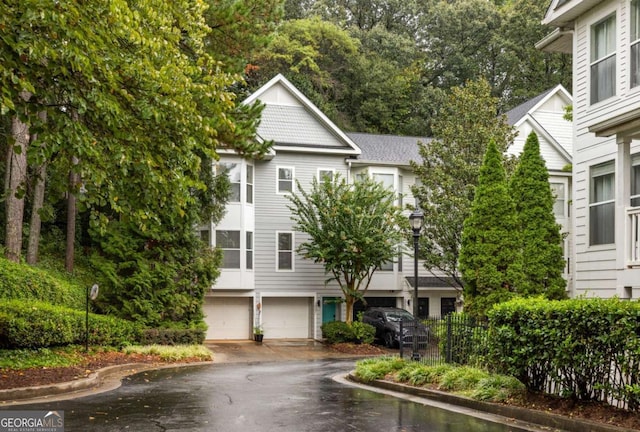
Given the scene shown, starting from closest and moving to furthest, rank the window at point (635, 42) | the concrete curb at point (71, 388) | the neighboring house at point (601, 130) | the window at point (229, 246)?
the concrete curb at point (71, 388) → the neighboring house at point (601, 130) → the window at point (635, 42) → the window at point (229, 246)

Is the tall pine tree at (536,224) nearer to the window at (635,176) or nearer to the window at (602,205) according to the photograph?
the window at (602,205)

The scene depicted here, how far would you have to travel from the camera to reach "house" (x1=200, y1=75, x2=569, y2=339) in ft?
107

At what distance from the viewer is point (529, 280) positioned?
1886cm

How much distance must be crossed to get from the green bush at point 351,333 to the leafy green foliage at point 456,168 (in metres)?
3.76

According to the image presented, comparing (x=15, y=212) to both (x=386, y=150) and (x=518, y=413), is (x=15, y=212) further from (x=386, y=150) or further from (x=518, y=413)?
(x=518, y=413)

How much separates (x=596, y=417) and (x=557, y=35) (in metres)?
12.0

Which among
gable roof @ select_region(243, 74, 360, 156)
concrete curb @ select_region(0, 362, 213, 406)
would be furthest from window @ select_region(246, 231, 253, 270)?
concrete curb @ select_region(0, 362, 213, 406)

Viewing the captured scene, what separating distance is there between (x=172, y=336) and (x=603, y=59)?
16420mm

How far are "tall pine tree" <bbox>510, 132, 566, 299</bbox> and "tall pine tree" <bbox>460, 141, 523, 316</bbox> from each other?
0.46 m

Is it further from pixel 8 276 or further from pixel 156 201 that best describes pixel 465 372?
pixel 8 276

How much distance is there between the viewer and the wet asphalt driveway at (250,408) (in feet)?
34.4

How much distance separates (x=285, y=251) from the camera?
34.1 metres

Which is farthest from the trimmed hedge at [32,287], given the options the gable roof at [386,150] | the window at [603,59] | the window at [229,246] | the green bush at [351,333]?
the window at [603,59]

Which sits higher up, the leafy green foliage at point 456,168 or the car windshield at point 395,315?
the leafy green foliage at point 456,168
